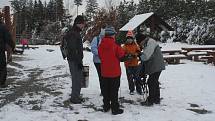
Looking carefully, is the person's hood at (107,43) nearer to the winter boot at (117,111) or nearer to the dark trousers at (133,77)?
the winter boot at (117,111)

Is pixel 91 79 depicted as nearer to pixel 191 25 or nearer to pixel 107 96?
pixel 107 96

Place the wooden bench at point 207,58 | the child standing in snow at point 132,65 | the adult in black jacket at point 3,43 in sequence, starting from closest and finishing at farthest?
the child standing in snow at point 132,65 → the adult in black jacket at point 3,43 → the wooden bench at point 207,58

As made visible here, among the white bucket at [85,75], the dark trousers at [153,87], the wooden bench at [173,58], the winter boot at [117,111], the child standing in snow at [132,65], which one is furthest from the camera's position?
the wooden bench at [173,58]

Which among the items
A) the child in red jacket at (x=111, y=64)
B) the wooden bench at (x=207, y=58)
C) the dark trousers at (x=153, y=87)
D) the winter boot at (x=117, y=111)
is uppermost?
the child in red jacket at (x=111, y=64)

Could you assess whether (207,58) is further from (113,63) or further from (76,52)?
(113,63)

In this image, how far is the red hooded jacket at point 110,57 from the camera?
8.34 metres

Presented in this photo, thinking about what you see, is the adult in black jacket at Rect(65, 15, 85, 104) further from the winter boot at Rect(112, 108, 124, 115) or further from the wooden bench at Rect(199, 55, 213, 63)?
the wooden bench at Rect(199, 55, 213, 63)

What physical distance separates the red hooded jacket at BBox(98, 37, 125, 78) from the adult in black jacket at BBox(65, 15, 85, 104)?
2.93 ft

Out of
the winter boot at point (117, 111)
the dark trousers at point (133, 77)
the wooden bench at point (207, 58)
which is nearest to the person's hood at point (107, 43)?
the winter boot at point (117, 111)

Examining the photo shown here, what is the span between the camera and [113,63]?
835 cm

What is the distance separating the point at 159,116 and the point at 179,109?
904 millimetres

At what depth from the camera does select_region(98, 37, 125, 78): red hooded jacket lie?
27.4 ft

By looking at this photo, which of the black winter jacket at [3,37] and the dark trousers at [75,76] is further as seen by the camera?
the black winter jacket at [3,37]

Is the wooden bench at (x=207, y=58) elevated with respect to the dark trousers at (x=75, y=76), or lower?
lower
